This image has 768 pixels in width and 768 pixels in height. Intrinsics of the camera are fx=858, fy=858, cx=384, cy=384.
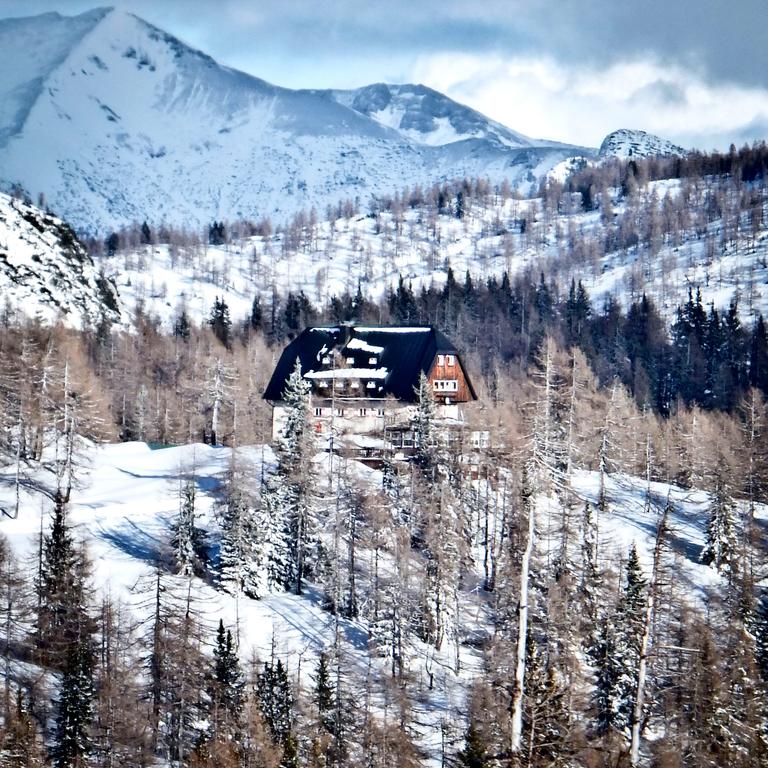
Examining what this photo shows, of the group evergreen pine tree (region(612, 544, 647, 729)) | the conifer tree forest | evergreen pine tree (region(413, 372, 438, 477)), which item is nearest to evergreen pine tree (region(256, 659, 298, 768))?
the conifer tree forest

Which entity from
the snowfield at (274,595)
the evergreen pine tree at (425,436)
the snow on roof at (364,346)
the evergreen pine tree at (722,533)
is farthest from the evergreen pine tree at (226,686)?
the snow on roof at (364,346)

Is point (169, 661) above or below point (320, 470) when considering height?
below

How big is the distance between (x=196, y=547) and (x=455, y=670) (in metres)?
17.0

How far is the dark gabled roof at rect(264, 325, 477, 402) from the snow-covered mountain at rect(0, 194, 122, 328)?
5125cm

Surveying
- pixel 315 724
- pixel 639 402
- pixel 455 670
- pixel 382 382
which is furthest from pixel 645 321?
pixel 315 724

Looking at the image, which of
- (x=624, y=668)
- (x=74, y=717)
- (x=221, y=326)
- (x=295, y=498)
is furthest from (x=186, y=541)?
(x=221, y=326)

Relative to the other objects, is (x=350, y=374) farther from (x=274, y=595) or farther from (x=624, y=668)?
(x=624, y=668)

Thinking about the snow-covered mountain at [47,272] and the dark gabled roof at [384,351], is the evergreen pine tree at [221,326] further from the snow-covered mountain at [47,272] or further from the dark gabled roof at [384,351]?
the dark gabled roof at [384,351]

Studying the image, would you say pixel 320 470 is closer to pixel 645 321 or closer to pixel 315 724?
pixel 315 724

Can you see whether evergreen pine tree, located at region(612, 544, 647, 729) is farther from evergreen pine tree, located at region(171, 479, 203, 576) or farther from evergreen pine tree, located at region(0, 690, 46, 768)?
evergreen pine tree, located at region(0, 690, 46, 768)

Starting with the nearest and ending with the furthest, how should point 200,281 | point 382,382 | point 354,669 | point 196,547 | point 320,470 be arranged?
point 354,669
point 196,547
point 320,470
point 382,382
point 200,281

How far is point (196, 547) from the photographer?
5175 centimetres

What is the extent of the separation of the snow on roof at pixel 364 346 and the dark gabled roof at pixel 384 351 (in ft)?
0.48

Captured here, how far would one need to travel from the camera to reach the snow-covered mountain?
12281cm
